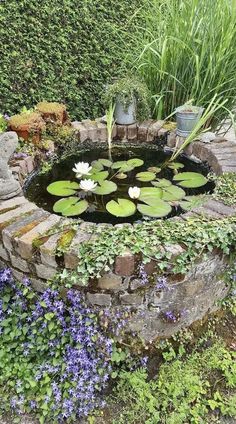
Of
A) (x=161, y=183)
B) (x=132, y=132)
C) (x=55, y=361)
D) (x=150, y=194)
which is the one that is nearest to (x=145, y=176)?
(x=161, y=183)

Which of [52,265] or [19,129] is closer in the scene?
[52,265]

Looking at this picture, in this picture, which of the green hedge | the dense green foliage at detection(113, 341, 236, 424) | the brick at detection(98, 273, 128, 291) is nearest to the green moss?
the green hedge

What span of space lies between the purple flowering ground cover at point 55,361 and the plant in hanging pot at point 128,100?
5.10 ft

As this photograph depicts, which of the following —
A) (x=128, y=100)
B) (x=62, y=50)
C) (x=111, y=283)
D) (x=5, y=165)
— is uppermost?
(x=62, y=50)

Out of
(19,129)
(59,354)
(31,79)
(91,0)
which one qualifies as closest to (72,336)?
(59,354)

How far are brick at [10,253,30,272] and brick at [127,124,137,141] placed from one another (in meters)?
1.47

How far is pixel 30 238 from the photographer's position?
1.74 m

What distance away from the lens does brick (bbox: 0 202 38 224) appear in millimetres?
1890

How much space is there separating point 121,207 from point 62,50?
6.25ft

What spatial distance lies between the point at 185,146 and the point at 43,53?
1.44 m

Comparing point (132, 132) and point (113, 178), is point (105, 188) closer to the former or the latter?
point (113, 178)

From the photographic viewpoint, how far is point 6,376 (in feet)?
5.94

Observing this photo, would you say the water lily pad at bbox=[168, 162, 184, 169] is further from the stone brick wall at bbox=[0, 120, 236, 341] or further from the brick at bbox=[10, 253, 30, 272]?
the brick at bbox=[10, 253, 30, 272]

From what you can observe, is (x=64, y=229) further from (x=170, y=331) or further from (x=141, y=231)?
(x=170, y=331)
